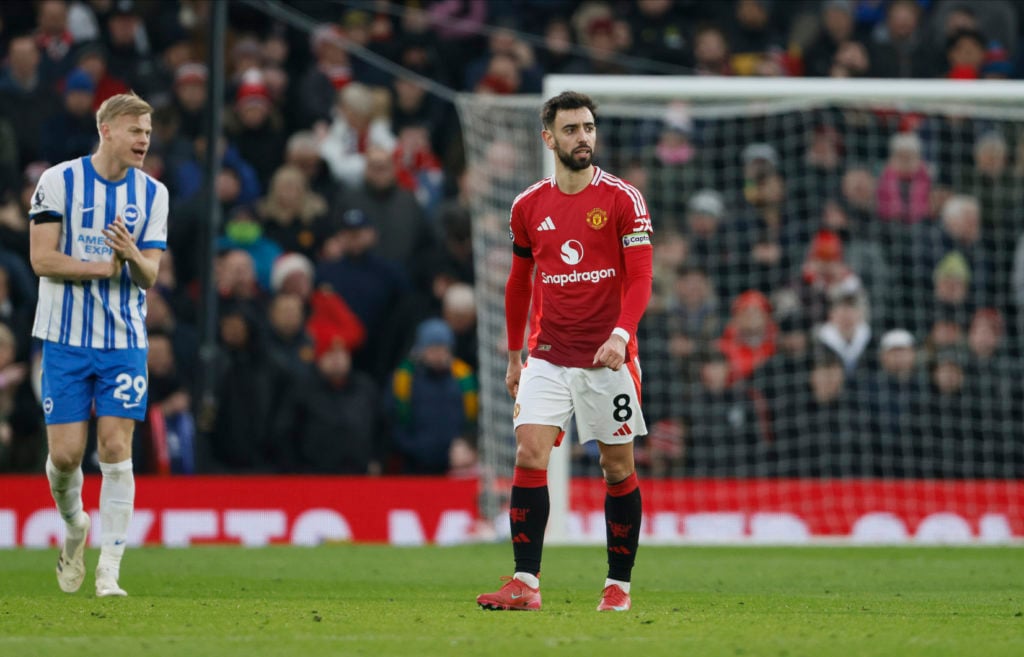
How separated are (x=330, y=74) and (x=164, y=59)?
1.71 metres

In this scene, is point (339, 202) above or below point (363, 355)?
above

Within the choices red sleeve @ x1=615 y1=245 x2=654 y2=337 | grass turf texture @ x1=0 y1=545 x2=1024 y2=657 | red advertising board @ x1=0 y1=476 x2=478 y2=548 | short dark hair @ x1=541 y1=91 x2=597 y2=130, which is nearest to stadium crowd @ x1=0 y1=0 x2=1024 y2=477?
red advertising board @ x1=0 y1=476 x2=478 y2=548

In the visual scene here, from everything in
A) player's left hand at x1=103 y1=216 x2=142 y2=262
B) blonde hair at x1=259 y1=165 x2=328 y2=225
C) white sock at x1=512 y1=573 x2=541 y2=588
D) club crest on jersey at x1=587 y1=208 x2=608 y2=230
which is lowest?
white sock at x1=512 y1=573 x2=541 y2=588

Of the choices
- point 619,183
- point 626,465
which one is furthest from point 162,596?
point 619,183

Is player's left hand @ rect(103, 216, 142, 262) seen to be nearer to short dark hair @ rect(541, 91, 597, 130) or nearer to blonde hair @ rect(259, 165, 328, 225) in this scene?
short dark hair @ rect(541, 91, 597, 130)

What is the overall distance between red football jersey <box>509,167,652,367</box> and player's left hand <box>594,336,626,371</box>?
1.00ft

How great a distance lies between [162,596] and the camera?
336 inches

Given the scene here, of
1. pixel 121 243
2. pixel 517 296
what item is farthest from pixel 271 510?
pixel 517 296

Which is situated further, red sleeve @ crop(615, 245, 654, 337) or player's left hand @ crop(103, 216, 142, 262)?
player's left hand @ crop(103, 216, 142, 262)

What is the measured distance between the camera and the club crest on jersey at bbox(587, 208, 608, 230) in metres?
7.83

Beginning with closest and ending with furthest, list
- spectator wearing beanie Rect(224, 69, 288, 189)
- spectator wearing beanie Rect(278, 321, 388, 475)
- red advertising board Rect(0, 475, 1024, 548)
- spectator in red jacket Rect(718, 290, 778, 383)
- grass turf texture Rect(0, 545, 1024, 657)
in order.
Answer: grass turf texture Rect(0, 545, 1024, 657) < red advertising board Rect(0, 475, 1024, 548) < spectator wearing beanie Rect(278, 321, 388, 475) < spectator in red jacket Rect(718, 290, 778, 383) < spectator wearing beanie Rect(224, 69, 288, 189)

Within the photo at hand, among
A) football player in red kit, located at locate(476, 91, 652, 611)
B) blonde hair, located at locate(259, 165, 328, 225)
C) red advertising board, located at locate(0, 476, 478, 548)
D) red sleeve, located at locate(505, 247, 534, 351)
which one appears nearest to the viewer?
football player in red kit, located at locate(476, 91, 652, 611)

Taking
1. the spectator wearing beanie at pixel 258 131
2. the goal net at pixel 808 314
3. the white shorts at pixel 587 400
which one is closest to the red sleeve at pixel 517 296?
the white shorts at pixel 587 400

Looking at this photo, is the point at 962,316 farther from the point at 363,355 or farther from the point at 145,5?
the point at 145,5
